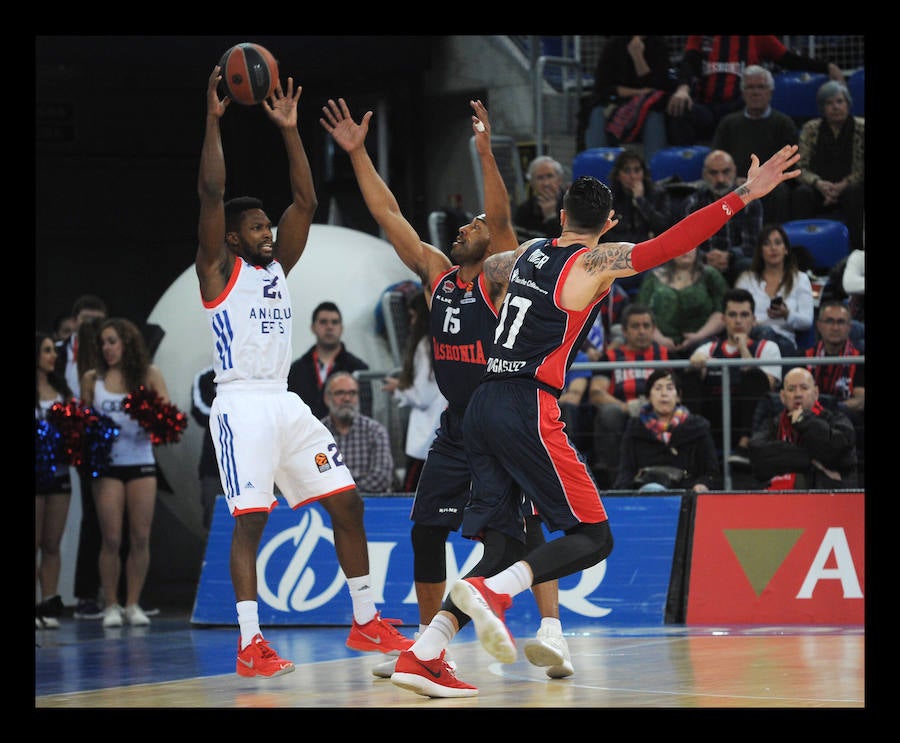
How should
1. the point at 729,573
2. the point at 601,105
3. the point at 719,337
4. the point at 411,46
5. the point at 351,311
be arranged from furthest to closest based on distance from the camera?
the point at 411,46
the point at 601,105
the point at 351,311
the point at 719,337
the point at 729,573

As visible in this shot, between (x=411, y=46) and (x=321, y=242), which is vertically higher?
(x=411, y=46)

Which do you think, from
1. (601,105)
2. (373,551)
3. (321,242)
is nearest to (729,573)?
(373,551)

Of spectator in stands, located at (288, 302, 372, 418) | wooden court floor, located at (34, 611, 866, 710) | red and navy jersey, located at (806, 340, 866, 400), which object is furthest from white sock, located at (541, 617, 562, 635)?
spectator in stands, located at (288, 302, 372, 418)

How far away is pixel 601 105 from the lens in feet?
51.5

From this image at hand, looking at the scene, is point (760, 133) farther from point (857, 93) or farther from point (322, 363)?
point (322, 363)

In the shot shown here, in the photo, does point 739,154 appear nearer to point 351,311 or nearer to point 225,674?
point 351,311

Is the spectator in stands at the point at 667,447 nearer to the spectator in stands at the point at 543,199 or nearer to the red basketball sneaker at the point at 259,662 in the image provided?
the spectator in stands at the point at 543,199

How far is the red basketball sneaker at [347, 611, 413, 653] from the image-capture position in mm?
7648


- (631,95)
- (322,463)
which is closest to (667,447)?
(322,463)

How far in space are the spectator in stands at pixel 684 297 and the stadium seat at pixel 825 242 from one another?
59.0 inches

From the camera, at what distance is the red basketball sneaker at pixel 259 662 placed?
7.25 meters

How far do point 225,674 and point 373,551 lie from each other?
2811 millimetres

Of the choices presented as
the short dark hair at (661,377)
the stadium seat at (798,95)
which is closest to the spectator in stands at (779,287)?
the short dark hair at (661,377)

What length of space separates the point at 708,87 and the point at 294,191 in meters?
8.58
